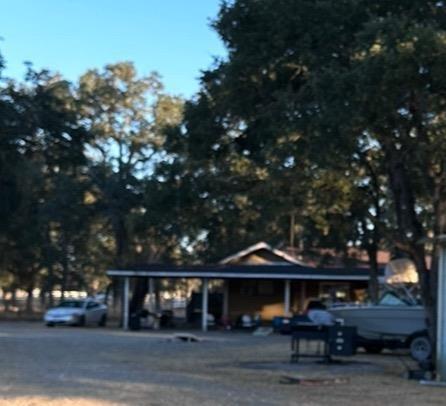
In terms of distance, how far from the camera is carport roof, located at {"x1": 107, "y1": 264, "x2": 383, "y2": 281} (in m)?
41.7

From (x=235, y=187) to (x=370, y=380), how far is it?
9.29 metres

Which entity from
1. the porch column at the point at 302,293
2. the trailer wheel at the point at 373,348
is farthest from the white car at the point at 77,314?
the trailer wheel at the point at 373,348

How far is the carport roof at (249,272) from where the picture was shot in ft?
137

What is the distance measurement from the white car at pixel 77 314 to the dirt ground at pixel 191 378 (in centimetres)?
1681

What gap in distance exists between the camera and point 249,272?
42.6 meters

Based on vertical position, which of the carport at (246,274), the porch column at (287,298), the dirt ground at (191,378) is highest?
the carport at (246,274)

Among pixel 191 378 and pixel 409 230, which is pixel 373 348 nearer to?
pixel 409 230

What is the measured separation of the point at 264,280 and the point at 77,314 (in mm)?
9199

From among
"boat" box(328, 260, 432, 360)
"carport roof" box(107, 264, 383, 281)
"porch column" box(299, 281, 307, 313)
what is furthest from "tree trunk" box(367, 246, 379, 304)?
"boat" box(328, 260, 432, 360)

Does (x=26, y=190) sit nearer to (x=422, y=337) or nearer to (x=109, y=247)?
(x=109, y=247)

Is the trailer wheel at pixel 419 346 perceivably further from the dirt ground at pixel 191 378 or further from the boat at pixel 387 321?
the dirt ground at pixel 191 378

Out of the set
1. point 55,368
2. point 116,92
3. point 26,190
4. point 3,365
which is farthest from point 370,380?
point 116,92

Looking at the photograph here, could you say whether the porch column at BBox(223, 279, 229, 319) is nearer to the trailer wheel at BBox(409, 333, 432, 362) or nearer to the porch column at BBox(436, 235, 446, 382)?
the trailer wheel at BBox(409, 333, 432, 362)

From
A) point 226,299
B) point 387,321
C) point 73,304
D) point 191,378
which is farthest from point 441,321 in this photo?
point 73,304
